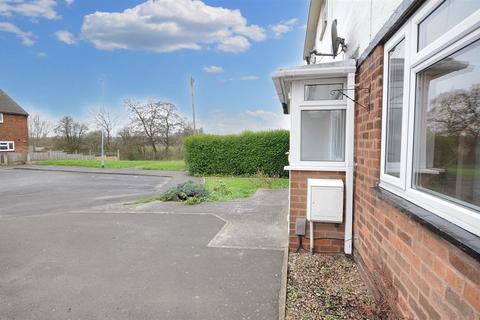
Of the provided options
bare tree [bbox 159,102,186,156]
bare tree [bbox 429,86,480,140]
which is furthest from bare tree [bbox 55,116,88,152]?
bare tree [bbox 429,86,480,140]

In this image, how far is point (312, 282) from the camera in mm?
3311

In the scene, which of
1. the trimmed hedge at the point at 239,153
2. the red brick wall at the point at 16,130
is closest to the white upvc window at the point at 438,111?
the trimmed hedge at the point at 239,153

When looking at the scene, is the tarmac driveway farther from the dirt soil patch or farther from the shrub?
the shrub

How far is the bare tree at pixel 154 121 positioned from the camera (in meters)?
30.8

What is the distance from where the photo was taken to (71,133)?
33500 mm

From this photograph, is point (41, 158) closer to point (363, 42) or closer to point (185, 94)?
point (185, 94)

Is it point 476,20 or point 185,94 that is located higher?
point 185,94

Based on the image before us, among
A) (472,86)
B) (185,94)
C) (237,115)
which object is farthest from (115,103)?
(472,86)

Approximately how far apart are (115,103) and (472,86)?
3257 cm

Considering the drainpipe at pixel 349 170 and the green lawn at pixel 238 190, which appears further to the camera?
the green lawn at pixel 238 190

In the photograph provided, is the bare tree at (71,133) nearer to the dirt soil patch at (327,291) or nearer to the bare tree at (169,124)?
the bare tree at (169,124)

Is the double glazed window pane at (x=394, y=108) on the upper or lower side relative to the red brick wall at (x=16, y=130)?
lower

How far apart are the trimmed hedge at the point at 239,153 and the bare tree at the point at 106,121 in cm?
1811

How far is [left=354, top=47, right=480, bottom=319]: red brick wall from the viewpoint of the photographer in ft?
4.80
